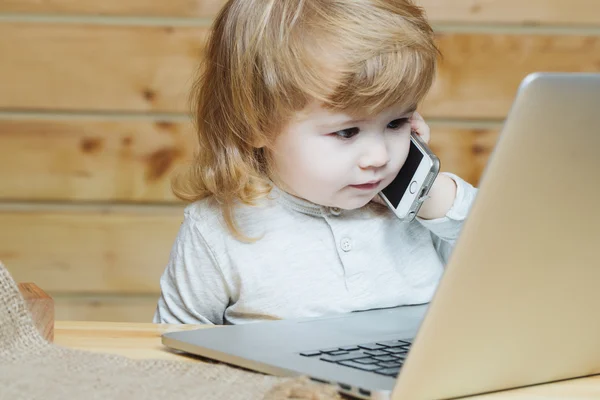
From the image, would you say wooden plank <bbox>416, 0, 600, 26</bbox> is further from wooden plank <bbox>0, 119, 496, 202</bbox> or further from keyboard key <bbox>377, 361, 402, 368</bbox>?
keyboard key <bbox>377, 361, 402, 368</bbox>

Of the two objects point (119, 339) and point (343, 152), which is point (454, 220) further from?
point (119, 339)

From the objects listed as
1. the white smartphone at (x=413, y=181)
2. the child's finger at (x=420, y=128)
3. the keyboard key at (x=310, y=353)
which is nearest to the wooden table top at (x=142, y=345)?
the keyboard key at (x=310, y=353)

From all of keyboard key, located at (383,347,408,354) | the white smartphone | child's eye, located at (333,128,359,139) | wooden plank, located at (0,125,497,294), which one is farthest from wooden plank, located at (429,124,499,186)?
keyboard key, located at (383,347,408,354)

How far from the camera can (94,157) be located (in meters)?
2.10

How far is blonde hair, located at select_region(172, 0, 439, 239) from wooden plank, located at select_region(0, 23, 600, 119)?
2.79 feet

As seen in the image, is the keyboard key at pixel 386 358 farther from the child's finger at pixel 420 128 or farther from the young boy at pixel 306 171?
the child's finger at pixel 420 128

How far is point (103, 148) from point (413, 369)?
166cm

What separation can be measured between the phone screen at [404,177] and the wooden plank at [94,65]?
1.00m

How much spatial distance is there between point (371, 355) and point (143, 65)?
1.49 metres

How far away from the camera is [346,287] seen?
47.0 inches

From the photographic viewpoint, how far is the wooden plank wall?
6.73 feet

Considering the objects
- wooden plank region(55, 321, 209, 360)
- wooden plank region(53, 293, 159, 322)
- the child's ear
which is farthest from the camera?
wooden plank region(53, 293, 159, 322)

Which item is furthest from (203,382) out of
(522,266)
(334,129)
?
(334,129)

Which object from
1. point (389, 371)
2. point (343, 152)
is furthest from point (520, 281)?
point (343, 152)
